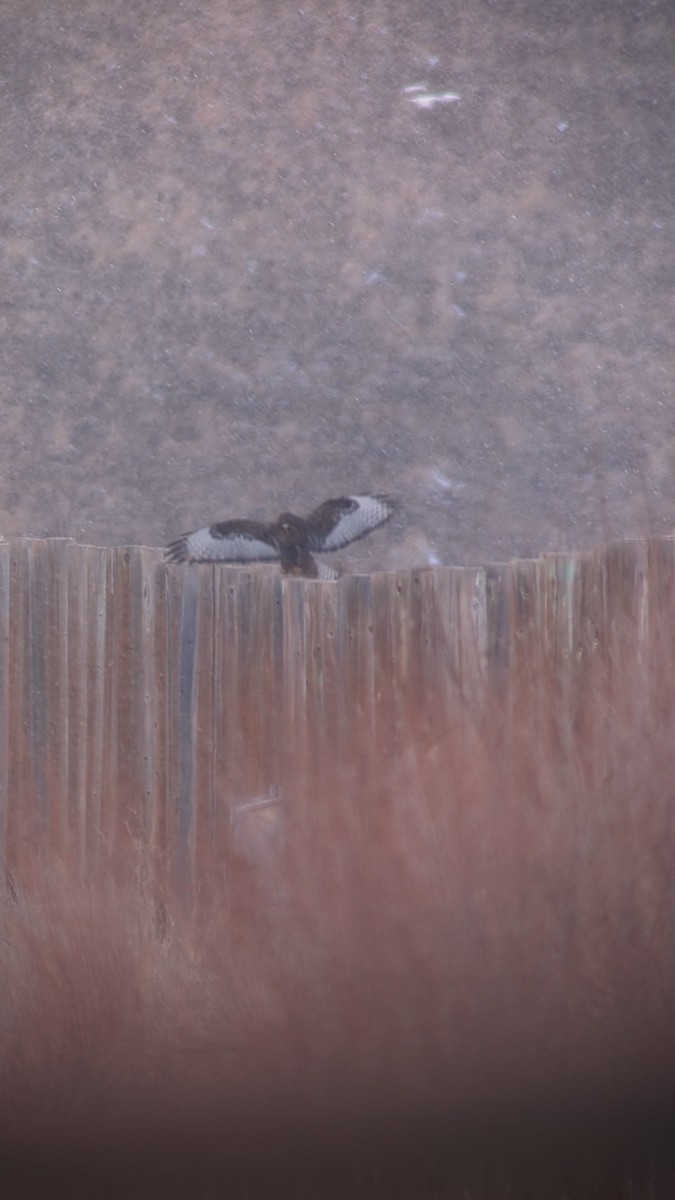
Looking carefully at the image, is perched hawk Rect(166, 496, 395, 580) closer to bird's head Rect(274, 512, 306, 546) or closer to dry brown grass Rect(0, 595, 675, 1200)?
bird's head Rect(274, 512, 306, 546)

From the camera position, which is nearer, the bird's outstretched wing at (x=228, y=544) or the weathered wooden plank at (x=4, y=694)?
the weathered wooden plank at (x=4, y=694)

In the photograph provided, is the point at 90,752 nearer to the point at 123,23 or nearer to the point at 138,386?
the point at 138,386

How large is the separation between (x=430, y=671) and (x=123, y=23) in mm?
1151

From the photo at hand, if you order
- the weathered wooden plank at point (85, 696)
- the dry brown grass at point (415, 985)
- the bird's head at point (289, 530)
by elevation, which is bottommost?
the dry brown grass at point (415, 985)

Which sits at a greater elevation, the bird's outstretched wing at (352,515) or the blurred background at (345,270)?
the blurred background at (345,270)

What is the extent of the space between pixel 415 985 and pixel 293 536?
0.65m

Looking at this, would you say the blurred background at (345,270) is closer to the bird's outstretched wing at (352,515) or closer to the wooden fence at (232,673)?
the bird's outstretched wing at (352,515)

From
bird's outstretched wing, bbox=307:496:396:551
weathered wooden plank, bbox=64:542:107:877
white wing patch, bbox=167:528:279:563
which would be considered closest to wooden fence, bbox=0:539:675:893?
weathered wooden plank, bbox=64:542:107:877

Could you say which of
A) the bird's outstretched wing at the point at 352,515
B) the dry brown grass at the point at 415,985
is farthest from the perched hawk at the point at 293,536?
the dry brown grass at the point at 415,985

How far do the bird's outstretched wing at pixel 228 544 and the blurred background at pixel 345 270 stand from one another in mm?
37

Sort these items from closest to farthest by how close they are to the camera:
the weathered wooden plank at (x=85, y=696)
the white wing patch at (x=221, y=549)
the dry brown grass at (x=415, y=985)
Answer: the dry brown grass at (x=415, y=985), the weathered wooden plank at (x=85, y=696), the white wing patch at (x=221, y=549)

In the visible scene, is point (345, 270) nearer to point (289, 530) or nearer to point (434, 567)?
point (289, 530)

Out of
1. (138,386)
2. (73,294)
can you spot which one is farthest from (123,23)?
(138,386)

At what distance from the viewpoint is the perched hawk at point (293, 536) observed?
1.66 m
